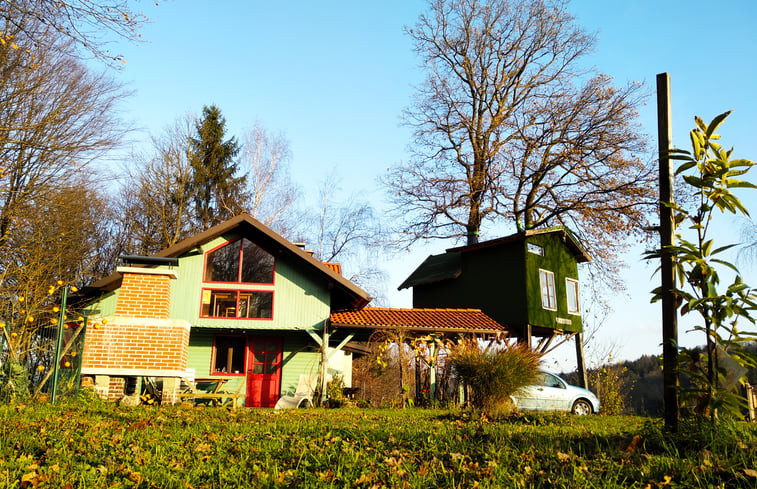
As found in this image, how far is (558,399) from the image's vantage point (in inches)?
672

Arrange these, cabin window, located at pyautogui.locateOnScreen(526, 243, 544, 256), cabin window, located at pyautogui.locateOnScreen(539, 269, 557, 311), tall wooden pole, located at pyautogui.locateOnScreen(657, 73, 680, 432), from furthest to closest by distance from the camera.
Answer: cabin window, located at pyautogui.locateOnScreen(539, 269, 557, 311) < cabin window, located at pyautogui.locateOnScreen(526, 243, 544, 256) < tall wooden pole, located at pyautogui.locateOnScreen(657, 73, 680, 432)

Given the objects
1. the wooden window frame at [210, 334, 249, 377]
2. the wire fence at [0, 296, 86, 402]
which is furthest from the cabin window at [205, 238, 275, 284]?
the wire fence at [0, 296, 86, 402]

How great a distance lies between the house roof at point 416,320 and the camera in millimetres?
18500

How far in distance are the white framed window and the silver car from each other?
7.31 meters

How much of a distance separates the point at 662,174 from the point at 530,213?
21420mm

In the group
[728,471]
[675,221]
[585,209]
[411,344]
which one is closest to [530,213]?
[585,209]

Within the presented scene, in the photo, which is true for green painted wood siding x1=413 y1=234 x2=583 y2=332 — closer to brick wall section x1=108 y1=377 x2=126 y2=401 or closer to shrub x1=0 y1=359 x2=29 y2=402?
brick wall section x1=108 y1=377 x2=126 y2=401

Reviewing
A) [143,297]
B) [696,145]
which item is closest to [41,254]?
[143,297]

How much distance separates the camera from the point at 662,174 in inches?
243

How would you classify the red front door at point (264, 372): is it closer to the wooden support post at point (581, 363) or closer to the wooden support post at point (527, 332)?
the wooden support post at point (527, 332)

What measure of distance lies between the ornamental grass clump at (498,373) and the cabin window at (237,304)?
8724 mm

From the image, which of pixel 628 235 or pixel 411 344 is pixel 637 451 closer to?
pixel 411 344

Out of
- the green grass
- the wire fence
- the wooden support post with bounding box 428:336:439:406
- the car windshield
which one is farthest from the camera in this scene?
the car windshield

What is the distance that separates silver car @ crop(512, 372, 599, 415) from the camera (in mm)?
16781
